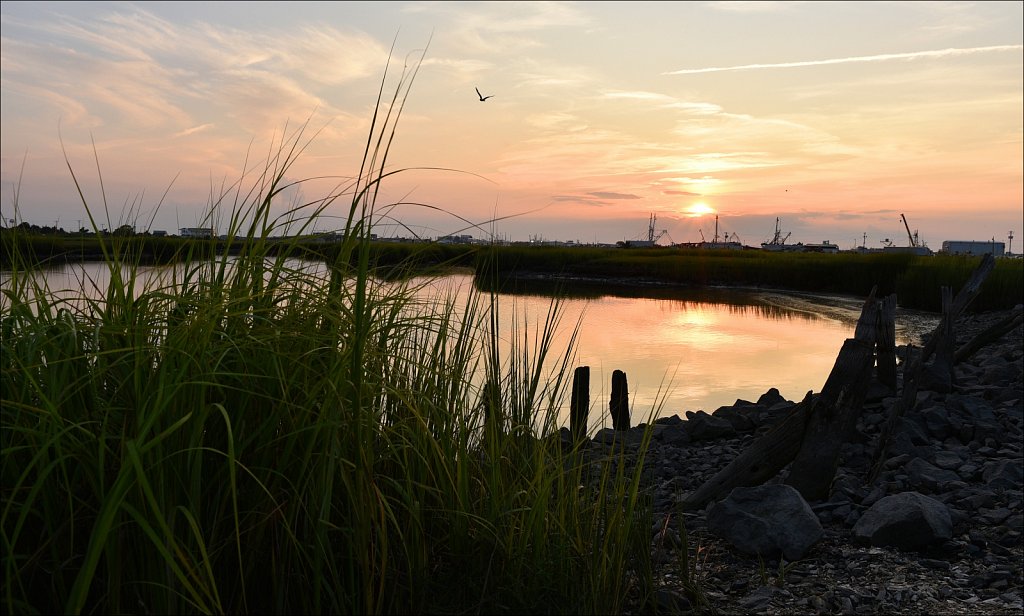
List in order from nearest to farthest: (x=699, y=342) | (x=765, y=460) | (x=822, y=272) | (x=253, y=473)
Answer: (x=253, y=473), (x=765, y=460), (x=699, y=342), (x=822, y=272)

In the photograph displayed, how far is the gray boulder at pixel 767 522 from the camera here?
481 cm

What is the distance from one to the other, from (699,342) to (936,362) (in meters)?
10.0

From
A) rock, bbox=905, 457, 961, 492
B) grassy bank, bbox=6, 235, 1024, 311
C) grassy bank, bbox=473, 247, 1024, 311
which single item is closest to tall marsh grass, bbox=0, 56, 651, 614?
rock, bbox=905, 457, 961, 492

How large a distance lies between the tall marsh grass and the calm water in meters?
0.83

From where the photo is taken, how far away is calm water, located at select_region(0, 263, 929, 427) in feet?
41.6

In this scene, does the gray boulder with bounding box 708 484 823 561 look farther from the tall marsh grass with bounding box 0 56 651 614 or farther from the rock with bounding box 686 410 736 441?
the rock with bounding box 686 410 736 441

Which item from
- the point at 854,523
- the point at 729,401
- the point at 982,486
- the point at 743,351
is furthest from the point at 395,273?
the point at 743,351

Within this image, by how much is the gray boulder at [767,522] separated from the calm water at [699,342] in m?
1.47

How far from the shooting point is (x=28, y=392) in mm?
2506

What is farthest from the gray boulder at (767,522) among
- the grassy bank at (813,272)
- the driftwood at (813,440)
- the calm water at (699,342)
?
the grassy bank at (813,272)

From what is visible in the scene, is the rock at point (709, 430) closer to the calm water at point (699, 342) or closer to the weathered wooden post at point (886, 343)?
the calm water at point (699, 342)

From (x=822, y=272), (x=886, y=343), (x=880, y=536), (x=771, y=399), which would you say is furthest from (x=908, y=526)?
(x=822, y=272)

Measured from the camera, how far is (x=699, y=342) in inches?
763

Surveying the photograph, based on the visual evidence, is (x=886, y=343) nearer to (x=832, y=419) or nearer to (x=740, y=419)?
(x=740, y=419)
